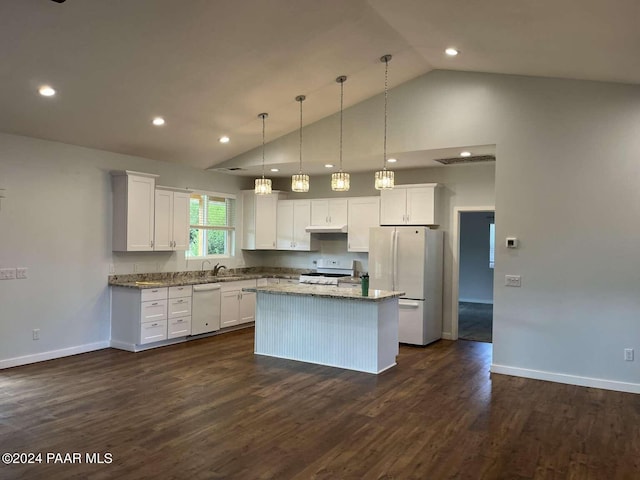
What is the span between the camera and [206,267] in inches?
318

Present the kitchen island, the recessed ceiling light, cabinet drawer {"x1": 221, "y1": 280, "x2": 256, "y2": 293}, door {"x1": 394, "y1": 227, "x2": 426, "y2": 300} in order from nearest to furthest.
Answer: the recessed ceiling light → the kitchen island → door {"x1": 394, "y1": 227, "x2": 426, "y2": 300} → cabinet drawer {"x1": 221, "y1": 280, "x2": 256, "y2": 293}

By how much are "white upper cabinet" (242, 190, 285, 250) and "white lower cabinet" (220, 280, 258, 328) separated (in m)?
0.84

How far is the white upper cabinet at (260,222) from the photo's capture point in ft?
28.3

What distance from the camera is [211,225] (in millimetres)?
8281

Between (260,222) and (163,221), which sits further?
(260,222)

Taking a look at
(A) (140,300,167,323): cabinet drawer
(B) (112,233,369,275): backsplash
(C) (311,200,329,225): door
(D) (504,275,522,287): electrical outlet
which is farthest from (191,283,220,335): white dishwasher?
(D) (504,275,522,287): electrical outlet

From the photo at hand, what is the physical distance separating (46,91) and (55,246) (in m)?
1.97

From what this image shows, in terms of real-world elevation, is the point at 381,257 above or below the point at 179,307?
above

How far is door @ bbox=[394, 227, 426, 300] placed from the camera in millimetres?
6750

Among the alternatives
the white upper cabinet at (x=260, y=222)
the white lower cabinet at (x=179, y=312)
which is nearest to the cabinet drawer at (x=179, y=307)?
the white lower cabinet at (x=179, y=312)

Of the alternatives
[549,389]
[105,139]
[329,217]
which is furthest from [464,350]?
[105,139]

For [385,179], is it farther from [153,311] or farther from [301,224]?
[301,224]

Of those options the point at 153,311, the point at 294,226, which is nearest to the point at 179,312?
the point at 153,311

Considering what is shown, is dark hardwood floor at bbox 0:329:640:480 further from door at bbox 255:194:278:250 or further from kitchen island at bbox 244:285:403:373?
door at bbox 255:194:278:250
